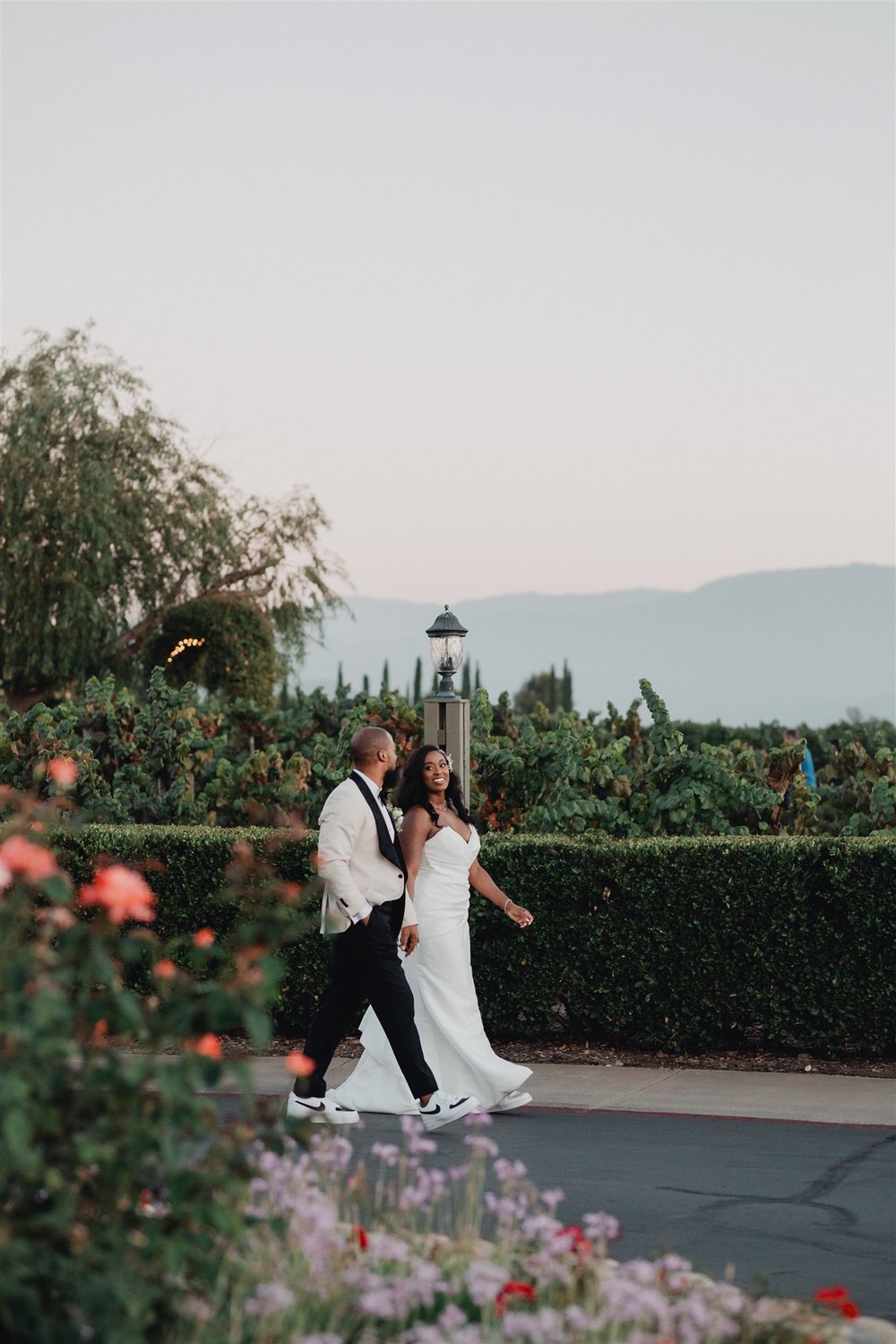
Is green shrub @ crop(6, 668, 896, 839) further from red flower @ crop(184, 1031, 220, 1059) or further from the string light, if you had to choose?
the string light

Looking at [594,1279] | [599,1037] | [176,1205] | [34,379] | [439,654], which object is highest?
[34,379]

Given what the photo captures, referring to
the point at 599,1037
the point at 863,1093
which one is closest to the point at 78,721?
the point at 599,1037

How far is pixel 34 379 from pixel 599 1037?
26262 millimetres

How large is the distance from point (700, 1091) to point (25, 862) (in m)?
6.09

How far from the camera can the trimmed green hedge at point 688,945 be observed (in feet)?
31.6

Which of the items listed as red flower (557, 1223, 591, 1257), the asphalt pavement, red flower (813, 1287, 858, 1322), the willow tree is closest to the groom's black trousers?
the asphalt pavement

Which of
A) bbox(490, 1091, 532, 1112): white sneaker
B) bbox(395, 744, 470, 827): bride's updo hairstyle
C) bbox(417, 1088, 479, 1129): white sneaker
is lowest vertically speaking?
bbox(490, 1091, 532, 1112): white sneaker

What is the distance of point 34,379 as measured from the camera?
110ft

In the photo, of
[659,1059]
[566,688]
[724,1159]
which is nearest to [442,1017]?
[724,1159]

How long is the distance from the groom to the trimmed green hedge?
1682 mm

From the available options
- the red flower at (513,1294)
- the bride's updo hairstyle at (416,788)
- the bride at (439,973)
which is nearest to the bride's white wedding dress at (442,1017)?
the bride at (439,973)

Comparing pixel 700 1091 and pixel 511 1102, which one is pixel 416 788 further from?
pixel 700 1091

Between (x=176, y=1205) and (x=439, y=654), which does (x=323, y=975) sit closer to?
(x=439, y=654)

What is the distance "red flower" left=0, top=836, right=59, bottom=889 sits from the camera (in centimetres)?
362
